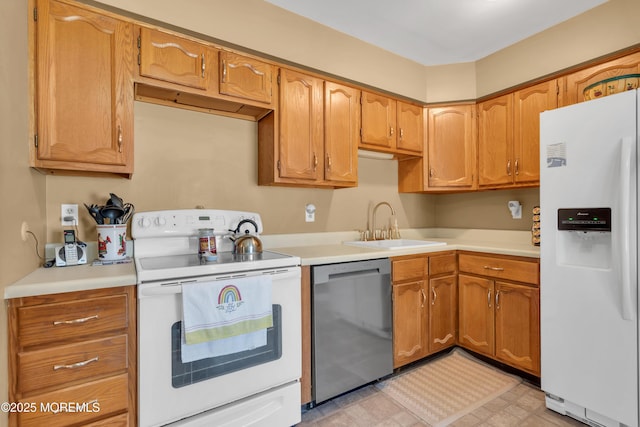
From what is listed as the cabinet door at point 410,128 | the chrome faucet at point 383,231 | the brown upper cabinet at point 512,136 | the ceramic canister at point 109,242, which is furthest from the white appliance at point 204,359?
the brown upper cabinet at point 512,136

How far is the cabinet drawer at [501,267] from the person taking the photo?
2.08 m

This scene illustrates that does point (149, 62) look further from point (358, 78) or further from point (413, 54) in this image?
point (413, 54)

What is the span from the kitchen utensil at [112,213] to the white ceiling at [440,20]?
1625 mm

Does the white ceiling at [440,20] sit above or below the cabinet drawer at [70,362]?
above

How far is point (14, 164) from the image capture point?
127 cm

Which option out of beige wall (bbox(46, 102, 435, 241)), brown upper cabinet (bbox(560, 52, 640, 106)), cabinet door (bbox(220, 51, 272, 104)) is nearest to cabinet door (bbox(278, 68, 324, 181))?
cabinet door (bbox(220, 51, 272, 104))

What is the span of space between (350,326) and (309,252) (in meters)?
0.54

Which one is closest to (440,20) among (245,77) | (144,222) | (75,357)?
(245,77)

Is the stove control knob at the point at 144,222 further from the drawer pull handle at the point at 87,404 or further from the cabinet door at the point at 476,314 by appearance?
the cabinet door at the point at 476,314

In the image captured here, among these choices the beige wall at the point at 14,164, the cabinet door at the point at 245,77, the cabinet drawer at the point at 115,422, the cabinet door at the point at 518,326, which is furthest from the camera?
the cabinet door at the point at 518,326

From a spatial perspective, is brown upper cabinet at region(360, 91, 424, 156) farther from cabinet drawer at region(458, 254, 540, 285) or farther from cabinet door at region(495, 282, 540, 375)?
cabinet door at region(495, 282, 540, 375)

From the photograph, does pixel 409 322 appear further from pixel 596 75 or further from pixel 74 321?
pixel 596 75

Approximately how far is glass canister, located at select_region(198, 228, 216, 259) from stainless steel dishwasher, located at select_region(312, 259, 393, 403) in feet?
2.00

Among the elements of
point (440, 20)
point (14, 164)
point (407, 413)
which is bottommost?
point (407, 413)
